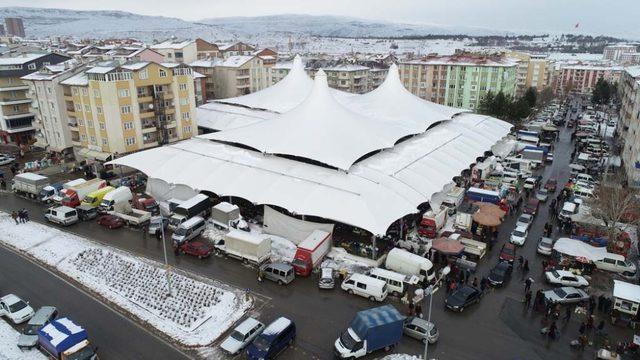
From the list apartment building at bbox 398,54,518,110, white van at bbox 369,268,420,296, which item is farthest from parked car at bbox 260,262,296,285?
apartment building at bbox 398,54,518,110

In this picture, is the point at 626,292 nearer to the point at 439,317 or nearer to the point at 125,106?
the point at 439,317

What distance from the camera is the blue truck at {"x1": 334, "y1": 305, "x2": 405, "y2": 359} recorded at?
17516 millimetres

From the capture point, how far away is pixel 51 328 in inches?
704

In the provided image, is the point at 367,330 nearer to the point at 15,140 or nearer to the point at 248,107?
the point at 248,107

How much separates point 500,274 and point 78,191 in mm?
31478

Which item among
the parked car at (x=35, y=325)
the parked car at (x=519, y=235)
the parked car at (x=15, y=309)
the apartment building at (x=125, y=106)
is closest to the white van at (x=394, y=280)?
the parked car at (x=519, y=235)

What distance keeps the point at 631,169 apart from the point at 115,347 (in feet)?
141

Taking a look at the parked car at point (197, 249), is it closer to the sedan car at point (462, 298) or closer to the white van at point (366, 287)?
the white van at point (366, 287)

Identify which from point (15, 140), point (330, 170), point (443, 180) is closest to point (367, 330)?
point (330, 170)

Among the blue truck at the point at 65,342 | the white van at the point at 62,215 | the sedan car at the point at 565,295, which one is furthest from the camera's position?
the white van at the point at 62,215

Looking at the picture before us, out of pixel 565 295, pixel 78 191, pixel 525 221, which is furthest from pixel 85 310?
pixel 525 221

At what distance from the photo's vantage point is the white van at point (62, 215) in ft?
98.7

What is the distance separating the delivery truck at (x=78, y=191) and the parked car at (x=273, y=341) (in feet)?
75.8

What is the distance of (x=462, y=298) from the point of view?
69.3ft
